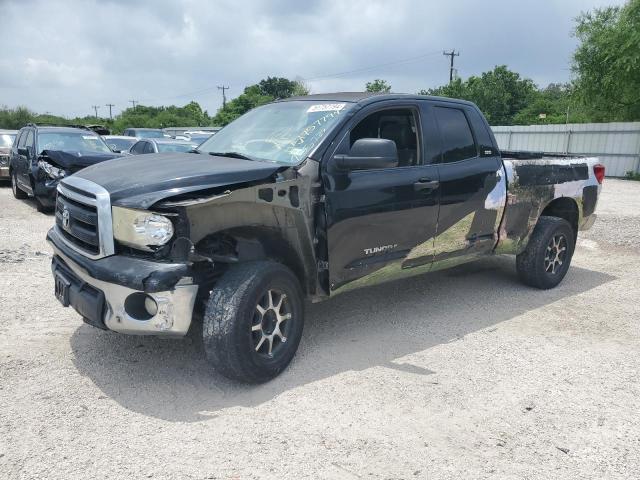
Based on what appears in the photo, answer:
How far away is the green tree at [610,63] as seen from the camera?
2033 centimetres

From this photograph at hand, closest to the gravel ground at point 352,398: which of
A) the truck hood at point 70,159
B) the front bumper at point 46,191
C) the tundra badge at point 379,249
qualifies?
the tundra badge at point 379,249

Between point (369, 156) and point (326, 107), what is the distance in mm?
749

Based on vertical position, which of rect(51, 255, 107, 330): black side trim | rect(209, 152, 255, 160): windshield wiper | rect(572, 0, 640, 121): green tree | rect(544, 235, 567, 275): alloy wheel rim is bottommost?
rect(544, 235, 567, 275): alloy wheel rim

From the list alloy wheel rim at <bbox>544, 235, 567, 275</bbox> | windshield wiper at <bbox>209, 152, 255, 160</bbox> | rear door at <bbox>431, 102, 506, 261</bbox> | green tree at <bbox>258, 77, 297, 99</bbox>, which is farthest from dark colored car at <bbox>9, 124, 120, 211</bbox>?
green tree at <bbox>258, 77, 297, 99</bbox>

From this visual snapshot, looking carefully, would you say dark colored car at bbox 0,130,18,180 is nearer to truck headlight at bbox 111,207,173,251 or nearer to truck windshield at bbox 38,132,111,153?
truck windshield at bbox 38,132,111,153

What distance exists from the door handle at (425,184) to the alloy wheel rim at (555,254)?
2.04 meters

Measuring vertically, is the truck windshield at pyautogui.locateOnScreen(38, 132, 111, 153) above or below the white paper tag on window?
below

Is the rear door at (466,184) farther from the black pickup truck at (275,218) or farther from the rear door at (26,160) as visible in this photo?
the rear door at (26,160)

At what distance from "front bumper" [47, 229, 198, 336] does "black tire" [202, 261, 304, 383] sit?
18cm

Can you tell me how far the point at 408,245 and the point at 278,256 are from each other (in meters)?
1.19

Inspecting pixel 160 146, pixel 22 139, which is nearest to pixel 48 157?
pixel 160 146

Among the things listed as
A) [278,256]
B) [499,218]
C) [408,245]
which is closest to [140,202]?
[278,256]

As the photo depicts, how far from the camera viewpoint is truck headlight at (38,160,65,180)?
363 inches

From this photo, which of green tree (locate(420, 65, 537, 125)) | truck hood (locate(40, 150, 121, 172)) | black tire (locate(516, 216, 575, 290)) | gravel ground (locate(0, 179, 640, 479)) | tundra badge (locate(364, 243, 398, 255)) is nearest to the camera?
gravel ground (locate(0, 179, 640, 479))
